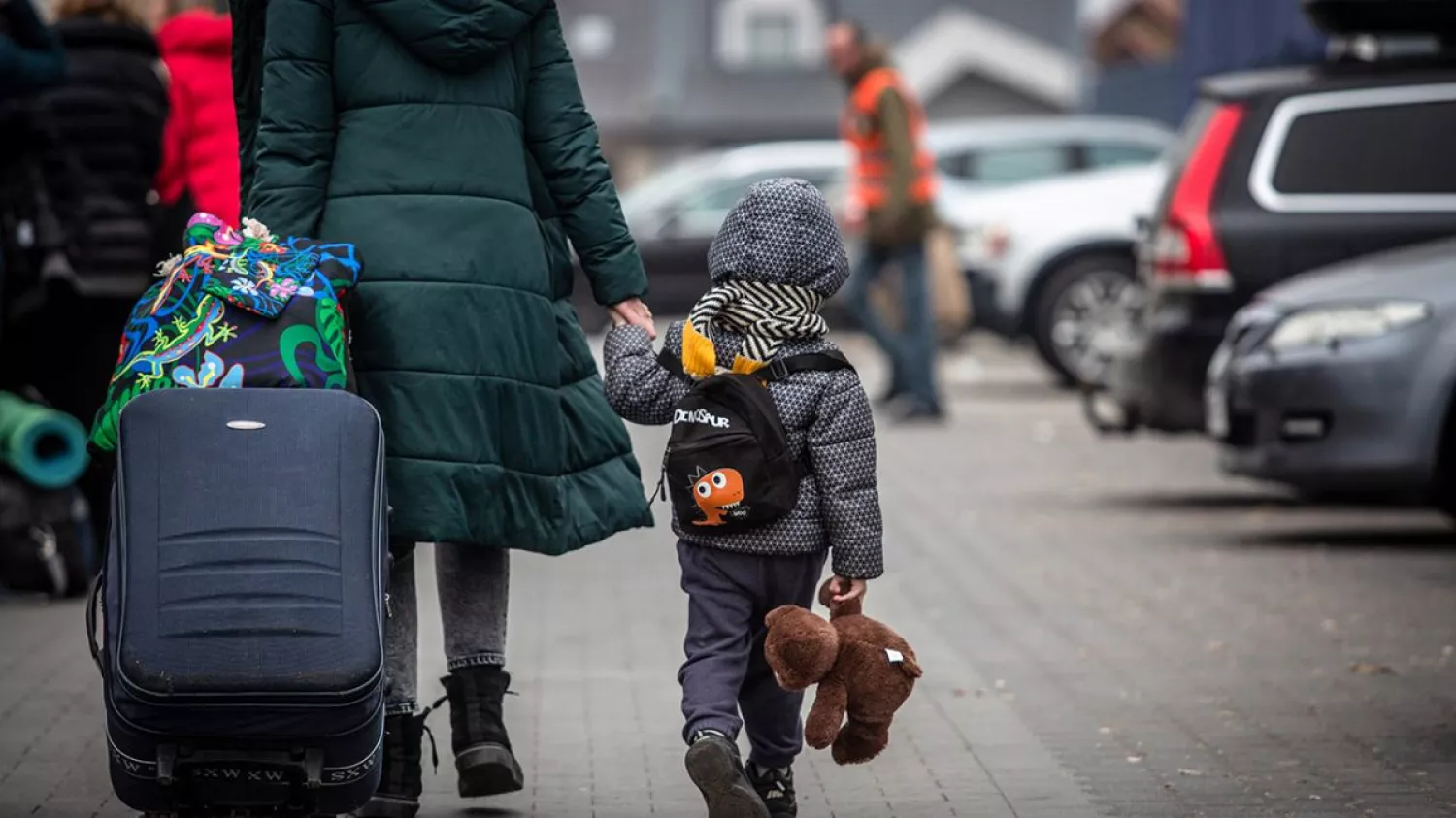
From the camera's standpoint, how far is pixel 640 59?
209 feet

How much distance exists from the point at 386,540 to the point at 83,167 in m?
4.47

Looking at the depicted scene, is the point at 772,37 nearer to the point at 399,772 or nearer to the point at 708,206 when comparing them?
the point at 708,206

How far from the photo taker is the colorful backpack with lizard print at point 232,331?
5.14 meters

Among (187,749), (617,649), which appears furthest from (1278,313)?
(187,749)

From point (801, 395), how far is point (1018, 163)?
18.1m

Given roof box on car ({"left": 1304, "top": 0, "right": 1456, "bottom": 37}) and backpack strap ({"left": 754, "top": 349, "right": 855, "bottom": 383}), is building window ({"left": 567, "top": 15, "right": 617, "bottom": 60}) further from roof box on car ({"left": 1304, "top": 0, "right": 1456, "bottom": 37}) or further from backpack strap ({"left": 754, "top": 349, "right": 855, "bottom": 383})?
backpack strap ({"left": 754, "top": 349, "right": 855, "bottom": 383})

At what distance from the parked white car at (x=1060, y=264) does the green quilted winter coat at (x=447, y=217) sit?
13.3 m

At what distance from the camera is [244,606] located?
15.9 ft

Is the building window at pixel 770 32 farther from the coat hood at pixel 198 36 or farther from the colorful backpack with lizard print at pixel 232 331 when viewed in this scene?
the colorful backpack with lizard print at pixel 232 331

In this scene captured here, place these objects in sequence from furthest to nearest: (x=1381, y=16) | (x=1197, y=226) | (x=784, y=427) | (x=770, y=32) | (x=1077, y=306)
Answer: (x=770, y=32)
(x=1077, y=306)
(x=1381, y=16)
(x=1197, y=226)
(x=784, y=427)

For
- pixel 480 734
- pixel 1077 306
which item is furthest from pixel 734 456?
pixel 1077 306

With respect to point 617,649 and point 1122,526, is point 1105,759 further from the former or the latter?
point 1122,526

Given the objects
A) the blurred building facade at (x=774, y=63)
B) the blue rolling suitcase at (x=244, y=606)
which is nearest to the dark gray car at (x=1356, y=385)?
the blue rolling suitcase at (x=244, y=606)

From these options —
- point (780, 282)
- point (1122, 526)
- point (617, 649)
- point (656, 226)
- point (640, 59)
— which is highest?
point (780, 282)
